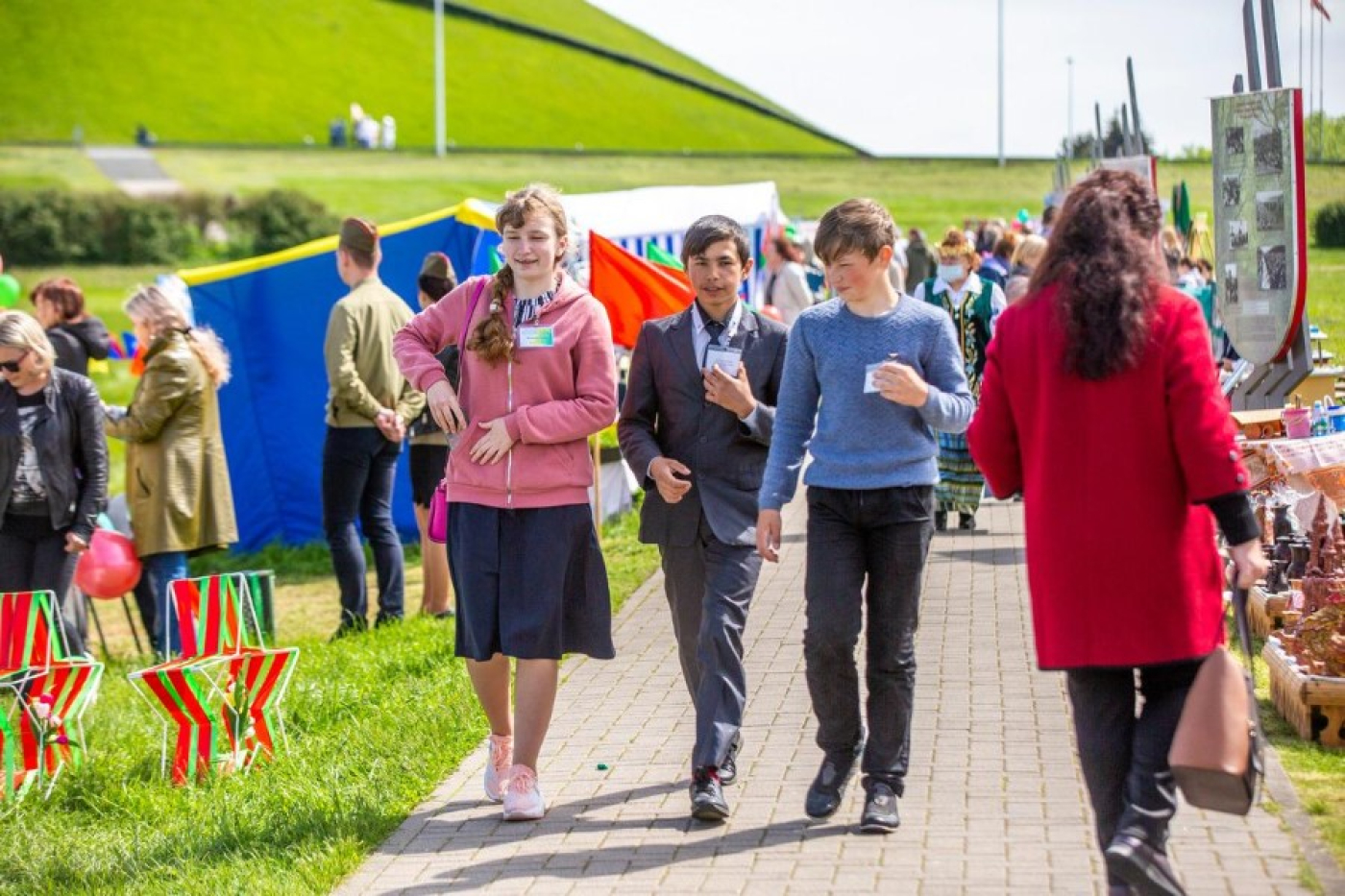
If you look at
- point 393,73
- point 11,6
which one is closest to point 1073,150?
point 393,73

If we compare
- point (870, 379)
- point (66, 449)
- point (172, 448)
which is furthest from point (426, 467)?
point (870, 379)

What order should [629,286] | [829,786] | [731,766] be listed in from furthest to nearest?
[629,286] < [731,766] < [829,786]

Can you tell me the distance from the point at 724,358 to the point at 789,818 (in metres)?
1.40

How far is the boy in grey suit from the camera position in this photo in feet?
19.5

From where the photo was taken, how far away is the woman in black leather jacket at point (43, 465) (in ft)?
29.8

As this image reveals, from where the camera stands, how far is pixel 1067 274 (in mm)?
4363

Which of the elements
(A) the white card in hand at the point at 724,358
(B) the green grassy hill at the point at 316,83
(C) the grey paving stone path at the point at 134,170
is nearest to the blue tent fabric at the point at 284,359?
(A) the white card in hand at the point at 724,358

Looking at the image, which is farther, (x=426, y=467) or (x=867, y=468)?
(x=426, y=467)

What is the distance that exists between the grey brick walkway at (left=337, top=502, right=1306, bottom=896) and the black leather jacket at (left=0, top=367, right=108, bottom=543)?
8.54 ft

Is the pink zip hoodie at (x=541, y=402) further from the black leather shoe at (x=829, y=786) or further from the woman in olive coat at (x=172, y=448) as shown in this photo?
the woman in olive coat at (x=172, y=448)

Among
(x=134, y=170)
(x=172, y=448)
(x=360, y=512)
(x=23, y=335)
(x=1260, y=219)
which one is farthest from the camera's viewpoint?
(x=134, y=170)

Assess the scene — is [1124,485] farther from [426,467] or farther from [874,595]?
[426,467]

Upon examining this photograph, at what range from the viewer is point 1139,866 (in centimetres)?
431

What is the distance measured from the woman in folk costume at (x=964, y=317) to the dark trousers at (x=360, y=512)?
3194mm
